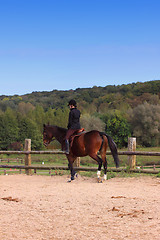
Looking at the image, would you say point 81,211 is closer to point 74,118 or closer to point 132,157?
point 74,118

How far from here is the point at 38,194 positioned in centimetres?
807

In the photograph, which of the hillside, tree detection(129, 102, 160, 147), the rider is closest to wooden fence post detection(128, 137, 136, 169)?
the rider

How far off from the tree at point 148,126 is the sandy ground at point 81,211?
51326 mm

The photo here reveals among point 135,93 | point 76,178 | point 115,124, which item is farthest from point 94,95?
point 76,178

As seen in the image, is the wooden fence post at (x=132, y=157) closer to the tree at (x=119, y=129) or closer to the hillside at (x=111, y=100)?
the tree at (x=119, y=129)

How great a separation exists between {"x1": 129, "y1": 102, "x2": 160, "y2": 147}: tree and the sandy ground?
51.3 meters

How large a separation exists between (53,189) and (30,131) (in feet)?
184

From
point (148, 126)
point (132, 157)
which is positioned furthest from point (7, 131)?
point (132, 157)

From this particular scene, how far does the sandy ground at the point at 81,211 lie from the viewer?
462 centimetres

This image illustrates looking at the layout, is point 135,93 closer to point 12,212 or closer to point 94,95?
point 94,95

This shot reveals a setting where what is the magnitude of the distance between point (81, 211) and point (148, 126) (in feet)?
183

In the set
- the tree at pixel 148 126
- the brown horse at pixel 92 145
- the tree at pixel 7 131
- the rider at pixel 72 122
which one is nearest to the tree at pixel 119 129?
the tree at pixel 148 126

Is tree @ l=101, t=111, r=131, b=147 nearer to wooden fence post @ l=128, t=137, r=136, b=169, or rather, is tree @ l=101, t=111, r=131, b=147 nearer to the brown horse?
wooden fence post @ l=128, t=137, r=136, b=169

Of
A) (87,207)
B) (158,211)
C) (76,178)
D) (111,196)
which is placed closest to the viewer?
(158,211)
